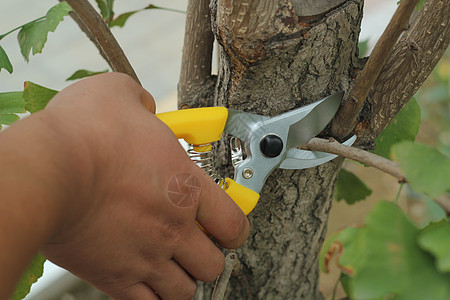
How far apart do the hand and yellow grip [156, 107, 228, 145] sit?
3 centimetres

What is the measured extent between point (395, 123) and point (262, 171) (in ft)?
0.88

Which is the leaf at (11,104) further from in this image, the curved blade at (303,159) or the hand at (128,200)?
the curved blade at (303,159)

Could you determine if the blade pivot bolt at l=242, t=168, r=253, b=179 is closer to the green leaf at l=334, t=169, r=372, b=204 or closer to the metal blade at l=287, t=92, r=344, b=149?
the metal blade at l=287, t=92, r=344, b=149

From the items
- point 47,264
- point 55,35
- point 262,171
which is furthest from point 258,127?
point 55,35

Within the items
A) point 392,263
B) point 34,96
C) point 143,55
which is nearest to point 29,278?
point 34,96

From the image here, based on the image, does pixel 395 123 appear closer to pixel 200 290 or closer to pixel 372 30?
pixel 200 290

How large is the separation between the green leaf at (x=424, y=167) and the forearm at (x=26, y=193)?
0.76 ft

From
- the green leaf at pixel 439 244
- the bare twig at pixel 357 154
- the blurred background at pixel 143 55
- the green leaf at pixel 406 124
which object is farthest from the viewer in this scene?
the blurred background at pixel 143 55

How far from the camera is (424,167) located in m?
0.31

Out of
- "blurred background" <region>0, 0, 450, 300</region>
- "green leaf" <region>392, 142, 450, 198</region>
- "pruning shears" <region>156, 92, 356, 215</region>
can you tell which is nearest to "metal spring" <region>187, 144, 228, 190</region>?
"pruning shears" <region>156, 92, 356, 215</region>

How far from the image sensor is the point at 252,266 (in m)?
0.64

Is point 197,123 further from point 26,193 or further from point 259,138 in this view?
point 26,193

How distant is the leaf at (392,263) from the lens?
0.27 meters

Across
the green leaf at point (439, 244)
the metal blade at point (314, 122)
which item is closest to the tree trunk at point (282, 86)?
the metal blade at point (314, 122)
